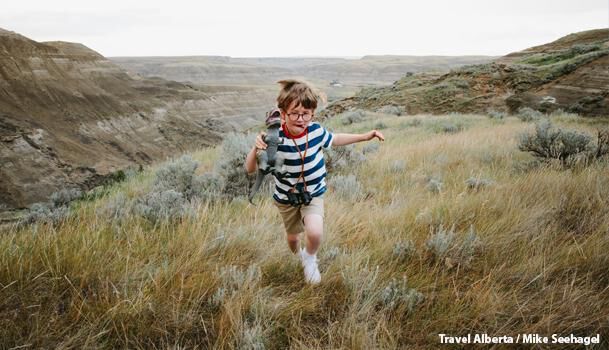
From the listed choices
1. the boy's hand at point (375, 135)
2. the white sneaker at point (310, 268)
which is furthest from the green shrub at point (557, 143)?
the white sneaker at point (310, 268)

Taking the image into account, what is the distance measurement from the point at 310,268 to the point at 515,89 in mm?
16677

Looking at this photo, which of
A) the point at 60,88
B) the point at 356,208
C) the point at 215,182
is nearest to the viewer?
the point at 356,208

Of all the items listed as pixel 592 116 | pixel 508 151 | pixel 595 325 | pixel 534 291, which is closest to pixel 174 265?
pixel 534 291

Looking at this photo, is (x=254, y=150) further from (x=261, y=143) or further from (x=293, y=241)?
(x=293, y=241)

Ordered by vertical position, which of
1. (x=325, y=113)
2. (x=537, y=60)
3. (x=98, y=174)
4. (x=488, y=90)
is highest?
(x=537, y=60)

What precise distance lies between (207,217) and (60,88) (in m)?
47.3

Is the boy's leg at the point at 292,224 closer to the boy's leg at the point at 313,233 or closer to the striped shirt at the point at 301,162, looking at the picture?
the striped shirt at the point at 301,162

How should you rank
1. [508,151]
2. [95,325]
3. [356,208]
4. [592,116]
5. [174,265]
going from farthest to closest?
[592,116]
[508,151]
[356,208]
[174,265]
[95,325]

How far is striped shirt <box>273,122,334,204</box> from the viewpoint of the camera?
239 centimetres

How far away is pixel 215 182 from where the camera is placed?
444 cm

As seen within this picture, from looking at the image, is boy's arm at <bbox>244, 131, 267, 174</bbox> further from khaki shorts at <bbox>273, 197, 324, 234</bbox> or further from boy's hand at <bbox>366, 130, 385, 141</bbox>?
boy's hand at <bbox>366, 130, 385, 141</bbox>

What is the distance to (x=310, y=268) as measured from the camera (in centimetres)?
219

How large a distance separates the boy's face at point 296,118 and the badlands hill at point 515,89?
12433 millimetres

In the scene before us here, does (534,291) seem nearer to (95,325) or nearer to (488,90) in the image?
(95,325)
